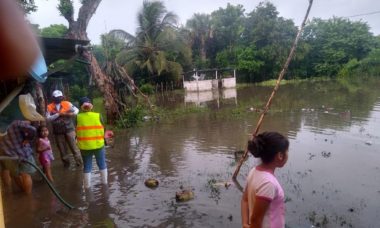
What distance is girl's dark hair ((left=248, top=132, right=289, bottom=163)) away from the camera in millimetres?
3070

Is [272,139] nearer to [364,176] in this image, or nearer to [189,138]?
[364,176]

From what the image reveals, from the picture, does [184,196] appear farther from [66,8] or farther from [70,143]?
[66,8]

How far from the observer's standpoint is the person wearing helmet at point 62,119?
28.0 feet

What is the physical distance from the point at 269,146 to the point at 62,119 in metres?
6.55

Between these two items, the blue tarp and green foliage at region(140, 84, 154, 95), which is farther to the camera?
green foliage at region(140, 84, 154, 95)

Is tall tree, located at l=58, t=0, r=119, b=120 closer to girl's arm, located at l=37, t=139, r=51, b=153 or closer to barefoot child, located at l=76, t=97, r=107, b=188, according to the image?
girl's arm, located at l=37, t=139, r=51, b=153

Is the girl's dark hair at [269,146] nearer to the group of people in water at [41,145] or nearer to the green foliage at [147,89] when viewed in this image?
the group of people in water at [41,145]

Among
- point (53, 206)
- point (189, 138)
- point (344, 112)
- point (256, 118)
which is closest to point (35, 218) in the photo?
point (53, 206)

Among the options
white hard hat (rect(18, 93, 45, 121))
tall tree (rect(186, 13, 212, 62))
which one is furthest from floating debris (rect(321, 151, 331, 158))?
tall tree (rect(186, 13, 212, 62))

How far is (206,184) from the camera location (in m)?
7.47

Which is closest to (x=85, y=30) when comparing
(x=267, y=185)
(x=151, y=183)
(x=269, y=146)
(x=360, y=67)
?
(x=151, y=183)

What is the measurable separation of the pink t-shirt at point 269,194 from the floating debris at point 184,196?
11.6 feet

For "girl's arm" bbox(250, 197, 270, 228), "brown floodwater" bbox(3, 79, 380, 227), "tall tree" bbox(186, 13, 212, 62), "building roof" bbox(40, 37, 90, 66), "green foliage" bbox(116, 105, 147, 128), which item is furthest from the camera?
"tall tree" bbox(186, 13, 212, 62)

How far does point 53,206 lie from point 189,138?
660 cm
